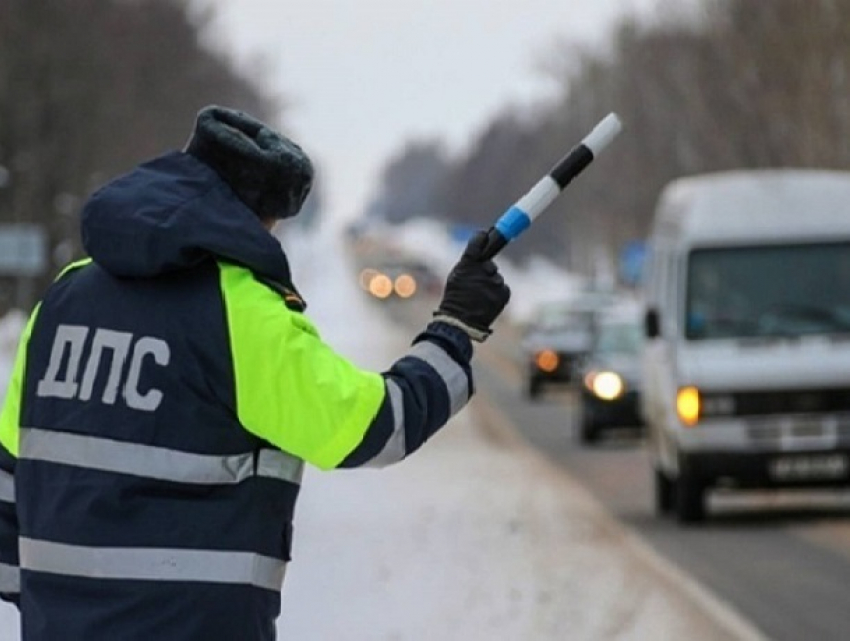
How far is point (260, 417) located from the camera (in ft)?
15.7

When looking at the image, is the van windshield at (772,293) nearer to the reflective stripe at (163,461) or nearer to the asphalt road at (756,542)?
the asphalt road at (756,542)

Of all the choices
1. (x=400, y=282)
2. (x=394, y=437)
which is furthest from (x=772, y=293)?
(x=400, y=282)

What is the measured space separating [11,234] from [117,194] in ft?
141

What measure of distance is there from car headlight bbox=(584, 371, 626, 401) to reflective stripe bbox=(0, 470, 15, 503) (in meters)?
28.6

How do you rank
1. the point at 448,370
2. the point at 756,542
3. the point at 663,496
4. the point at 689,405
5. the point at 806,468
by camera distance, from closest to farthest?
the point at 448,370, the point at 756,542, the point at 806,468, the point at 689,405, the point at 663,496

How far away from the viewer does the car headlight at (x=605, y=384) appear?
33812 mm

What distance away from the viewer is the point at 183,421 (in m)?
4.82

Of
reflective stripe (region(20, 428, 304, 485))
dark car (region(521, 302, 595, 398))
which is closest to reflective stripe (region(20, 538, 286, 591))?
reflective stripe (region(20, 428, 304, 485))

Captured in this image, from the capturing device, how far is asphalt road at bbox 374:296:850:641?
15234 millimetres

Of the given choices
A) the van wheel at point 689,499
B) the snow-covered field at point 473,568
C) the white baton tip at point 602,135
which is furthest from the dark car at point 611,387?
the white baton tip at point 602,135

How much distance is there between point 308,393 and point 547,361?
4635 cm

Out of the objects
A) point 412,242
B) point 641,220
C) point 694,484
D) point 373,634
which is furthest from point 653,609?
point 412,242

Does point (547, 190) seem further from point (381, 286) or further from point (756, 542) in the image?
point (381, 286)

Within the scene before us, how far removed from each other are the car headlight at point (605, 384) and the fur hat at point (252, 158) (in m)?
28.8
